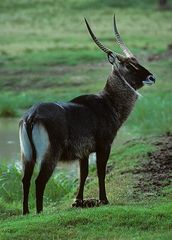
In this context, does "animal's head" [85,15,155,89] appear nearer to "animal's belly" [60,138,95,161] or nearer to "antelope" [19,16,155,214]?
"antelope" [19,16,155,214]

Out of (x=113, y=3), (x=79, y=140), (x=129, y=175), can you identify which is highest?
(x=113, y=3)

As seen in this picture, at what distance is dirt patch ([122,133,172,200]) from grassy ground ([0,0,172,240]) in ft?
0.35

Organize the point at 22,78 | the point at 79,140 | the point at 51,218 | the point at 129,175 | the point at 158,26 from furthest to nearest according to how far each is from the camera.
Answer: the point at 158,26 < the point at 22,78 < the point at 129,175 < the point at 79,140 < the point at 51,218

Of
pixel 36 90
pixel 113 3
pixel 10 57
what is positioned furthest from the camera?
pixel 113 3

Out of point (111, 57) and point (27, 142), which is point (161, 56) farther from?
point (27, 142)

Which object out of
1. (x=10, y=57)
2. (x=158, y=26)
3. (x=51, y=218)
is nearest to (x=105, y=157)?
(x=51, y=218)

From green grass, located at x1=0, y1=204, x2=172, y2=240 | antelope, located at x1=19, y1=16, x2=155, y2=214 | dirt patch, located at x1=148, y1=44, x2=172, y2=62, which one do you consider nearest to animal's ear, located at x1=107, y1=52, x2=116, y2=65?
antelope, located at x1=19, y1=16, x2=155, y2=214

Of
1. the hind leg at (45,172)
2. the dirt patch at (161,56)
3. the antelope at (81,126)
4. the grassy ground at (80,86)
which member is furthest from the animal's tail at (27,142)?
the dirt patch at (161,56)

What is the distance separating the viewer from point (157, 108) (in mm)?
19062

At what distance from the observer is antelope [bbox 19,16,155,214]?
918 cm

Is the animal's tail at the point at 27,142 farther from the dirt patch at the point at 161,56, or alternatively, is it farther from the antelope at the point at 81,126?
the dirt patch at the point at 161,56

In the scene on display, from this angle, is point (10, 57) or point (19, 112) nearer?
point (19, 112)

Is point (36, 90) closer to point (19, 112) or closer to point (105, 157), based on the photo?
point (19, 112)

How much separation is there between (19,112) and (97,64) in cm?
724
